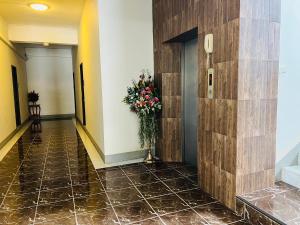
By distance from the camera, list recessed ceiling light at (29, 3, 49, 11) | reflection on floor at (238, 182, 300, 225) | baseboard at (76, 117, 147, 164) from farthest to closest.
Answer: recessed ceiling light at (29, 3, 49, 11)
baseboard at (76, 117, 147, 164)
reflection on floor at (238, 182, 300, 225)

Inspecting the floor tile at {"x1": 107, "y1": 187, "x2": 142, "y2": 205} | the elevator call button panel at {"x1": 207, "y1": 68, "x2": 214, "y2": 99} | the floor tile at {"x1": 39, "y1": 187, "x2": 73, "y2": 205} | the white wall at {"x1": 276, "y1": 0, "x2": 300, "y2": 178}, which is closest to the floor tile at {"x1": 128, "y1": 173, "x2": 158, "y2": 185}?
the floor tile at {"x1": 107, "y1": 187, "x2": 142, "y2": 205}

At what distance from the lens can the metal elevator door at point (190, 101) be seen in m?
3.67

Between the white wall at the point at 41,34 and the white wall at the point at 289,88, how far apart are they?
20.2 feet

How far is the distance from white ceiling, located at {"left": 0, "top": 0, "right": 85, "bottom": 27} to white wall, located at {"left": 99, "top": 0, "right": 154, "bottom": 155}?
177 centimetres

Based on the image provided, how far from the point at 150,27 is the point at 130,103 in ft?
4.67

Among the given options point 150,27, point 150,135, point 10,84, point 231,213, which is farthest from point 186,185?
point 10,84

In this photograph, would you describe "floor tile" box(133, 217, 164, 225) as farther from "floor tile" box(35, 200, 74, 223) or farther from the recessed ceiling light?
the recessed ceiling light

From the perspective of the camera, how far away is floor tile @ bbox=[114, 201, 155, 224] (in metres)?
2.36

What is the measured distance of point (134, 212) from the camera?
8.15 feet

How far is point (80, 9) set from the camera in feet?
18.4

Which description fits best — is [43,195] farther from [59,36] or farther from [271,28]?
[59,36]

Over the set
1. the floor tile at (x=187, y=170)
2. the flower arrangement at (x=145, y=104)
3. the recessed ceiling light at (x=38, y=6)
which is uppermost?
the recessed ceiling light at (x=38, y=6)

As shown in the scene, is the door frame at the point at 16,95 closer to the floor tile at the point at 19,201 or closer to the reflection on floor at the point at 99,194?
the reflection on floor at the point at 99,194

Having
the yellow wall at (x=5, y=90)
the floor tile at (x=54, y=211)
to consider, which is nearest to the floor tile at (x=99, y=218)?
the floor tile at (x=54, y=211)
